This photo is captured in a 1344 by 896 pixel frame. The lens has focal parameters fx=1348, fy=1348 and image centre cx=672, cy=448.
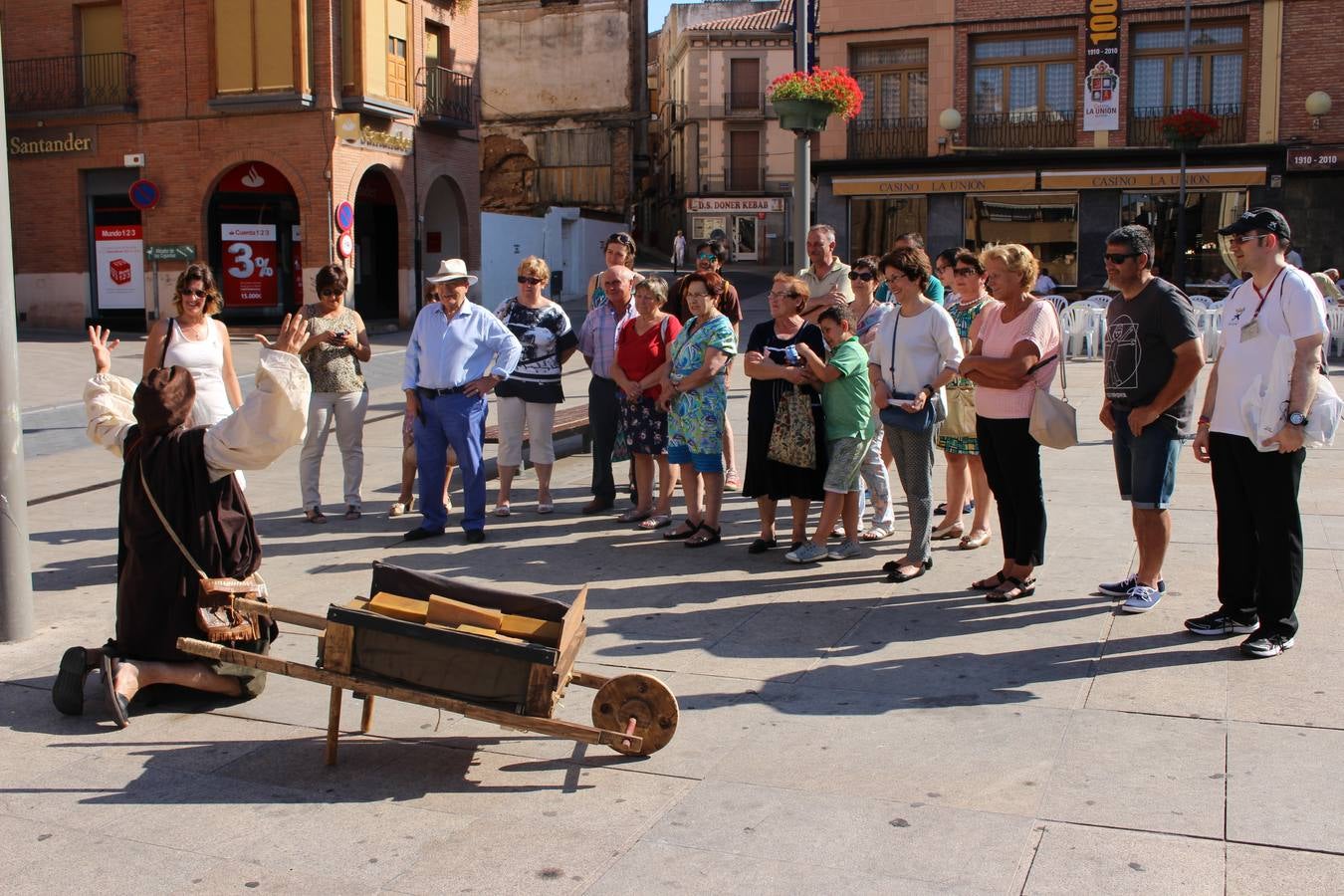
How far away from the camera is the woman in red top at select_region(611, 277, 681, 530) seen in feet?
28.4

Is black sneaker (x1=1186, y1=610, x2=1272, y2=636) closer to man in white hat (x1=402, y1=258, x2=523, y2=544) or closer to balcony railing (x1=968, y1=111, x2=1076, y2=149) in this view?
man in white hat (x1=402, y1=258, x2=523, y2=544)

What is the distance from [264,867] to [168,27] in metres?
28.6

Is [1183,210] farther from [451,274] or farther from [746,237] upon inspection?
[746,237]

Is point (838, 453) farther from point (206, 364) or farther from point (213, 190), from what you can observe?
point (213, 190)

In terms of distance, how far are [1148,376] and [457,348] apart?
163 inches

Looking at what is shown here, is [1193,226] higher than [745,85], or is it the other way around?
[745,85]

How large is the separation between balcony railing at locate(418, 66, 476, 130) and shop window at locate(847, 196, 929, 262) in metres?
9.53

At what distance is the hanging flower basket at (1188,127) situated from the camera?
2681 centimetres

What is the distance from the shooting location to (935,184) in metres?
31.3

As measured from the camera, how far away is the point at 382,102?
29.0 m

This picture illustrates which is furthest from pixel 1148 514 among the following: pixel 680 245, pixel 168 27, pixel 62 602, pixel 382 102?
pixel 680 245

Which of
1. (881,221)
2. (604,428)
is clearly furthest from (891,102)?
(604,428)

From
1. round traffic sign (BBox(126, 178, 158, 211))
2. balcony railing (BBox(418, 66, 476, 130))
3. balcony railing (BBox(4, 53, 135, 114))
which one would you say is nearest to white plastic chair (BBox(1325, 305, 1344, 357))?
balcony railing (BBox(418, 66, 476, 130))

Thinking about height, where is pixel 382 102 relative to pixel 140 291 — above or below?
above
